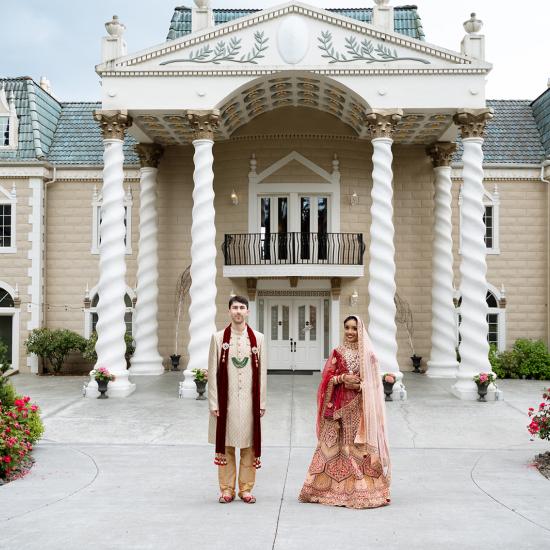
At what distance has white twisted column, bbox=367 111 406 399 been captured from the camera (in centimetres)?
1619

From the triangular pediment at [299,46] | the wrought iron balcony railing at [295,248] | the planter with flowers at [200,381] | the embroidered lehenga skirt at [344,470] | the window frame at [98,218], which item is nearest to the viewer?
the embroidered lehenga skirt at [344,470]

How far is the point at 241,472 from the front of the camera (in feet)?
24.4

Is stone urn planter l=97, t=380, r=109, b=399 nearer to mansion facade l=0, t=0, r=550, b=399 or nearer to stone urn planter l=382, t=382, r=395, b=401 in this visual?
mansion facade l=0, t=0, r=550, b=399

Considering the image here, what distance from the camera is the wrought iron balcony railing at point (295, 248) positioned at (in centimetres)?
2025

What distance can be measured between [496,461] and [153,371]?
39.7 feet

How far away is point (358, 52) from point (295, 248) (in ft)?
20.2

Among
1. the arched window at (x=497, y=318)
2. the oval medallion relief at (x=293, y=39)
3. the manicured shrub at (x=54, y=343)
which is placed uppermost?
the oval medallion relief at (x=293, y=39)

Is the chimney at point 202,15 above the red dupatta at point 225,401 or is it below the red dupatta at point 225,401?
above

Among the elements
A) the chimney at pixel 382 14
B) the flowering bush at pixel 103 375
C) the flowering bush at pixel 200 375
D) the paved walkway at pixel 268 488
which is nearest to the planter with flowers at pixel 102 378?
the flowering bush at pixel 103 375

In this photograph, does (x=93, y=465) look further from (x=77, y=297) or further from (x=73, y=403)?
(x=77, y=297)

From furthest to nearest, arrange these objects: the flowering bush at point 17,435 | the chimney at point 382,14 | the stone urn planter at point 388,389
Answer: the chimney at point 382,14, the stone urn planter at point 388,389, the flowering bush at point 17,435

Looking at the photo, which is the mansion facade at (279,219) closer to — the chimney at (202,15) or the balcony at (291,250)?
the balcony at (291,250)

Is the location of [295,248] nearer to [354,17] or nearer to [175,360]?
[175,360]

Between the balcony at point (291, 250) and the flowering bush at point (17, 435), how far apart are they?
9.96 meters
